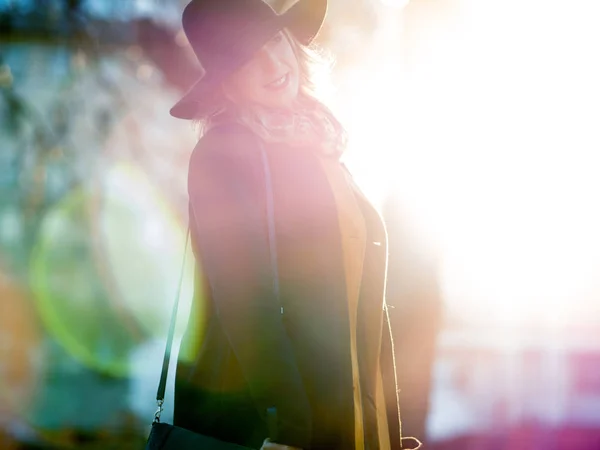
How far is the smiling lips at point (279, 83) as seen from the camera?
1729 millimetres

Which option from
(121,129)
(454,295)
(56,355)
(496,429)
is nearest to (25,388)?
(56,355)

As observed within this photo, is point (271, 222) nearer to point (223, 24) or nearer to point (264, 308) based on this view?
point (264, 308)

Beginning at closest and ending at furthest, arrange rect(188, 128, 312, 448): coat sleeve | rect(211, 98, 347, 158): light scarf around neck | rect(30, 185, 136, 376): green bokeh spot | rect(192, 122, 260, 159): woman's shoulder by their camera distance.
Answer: rect(188, 128, 312, 448): coat sleeve → rect(192, 122, 260, 159): woman's shoulder → rect(211, 98, 347, 158): light scarf around neck → rect(30, 185, 136, 376): green bokeh spot

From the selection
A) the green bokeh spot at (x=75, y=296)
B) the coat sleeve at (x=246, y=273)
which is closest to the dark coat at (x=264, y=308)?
the coat sleeve at (x=246, y=273)

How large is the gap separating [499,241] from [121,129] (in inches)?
189

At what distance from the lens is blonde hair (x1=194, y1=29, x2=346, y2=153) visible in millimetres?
1668

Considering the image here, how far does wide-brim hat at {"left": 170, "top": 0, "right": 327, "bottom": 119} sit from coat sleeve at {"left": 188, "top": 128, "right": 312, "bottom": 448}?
0.24m

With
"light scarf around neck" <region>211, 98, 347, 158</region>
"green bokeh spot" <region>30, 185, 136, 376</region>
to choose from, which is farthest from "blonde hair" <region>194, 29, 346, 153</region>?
"green bokeh spot" <region>30, 185, 136, 376</region>

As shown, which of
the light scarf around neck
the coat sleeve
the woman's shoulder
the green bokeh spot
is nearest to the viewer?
the coat sleeve

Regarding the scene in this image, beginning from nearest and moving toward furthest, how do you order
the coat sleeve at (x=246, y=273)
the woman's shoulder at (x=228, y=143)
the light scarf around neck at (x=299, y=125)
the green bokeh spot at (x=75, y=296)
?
1. the coat sleeve at (x=246, y=273)
2. the woman's shoulder at (x=228, y=143)
3. the light scarf around neck at (x=299, y=125)
4. the green bokeh spot at (x=75, y=296)

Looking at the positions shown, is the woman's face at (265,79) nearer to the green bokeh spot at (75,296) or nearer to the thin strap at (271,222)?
the thin strap at (271,222)

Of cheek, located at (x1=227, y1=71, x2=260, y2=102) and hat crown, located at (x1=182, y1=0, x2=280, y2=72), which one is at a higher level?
hat crown, located at (x1=182, y1=0, x2=280, y2=72)

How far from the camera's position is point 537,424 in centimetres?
543

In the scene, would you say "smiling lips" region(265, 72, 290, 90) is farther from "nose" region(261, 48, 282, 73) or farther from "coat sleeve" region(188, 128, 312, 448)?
"coat sleeve" region(188, 128, 312, 448)
